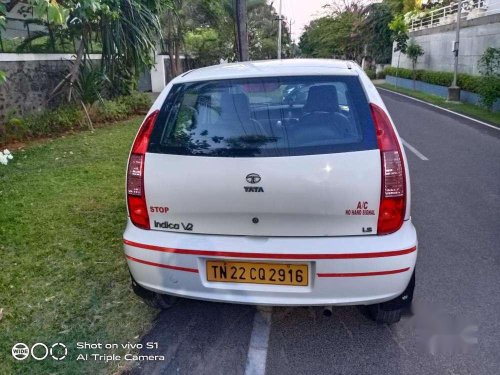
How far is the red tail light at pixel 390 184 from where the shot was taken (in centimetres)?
239

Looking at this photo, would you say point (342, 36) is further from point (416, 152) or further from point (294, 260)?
point (294, 260)

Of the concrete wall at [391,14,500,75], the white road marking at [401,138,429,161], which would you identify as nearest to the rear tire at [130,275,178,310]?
the white road marking at [401,138,429,161]

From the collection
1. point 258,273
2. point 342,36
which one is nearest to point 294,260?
point 258,273

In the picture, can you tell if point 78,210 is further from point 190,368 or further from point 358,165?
point 358,165

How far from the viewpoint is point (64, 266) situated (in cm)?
370

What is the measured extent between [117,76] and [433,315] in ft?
36.2

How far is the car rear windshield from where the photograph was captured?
7.98ft

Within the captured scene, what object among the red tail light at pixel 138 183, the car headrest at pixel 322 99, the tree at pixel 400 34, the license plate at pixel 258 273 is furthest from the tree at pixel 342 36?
the license plate at pixel 258 273

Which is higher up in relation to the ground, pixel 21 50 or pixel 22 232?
pixel 21 50

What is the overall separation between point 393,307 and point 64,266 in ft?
8.16

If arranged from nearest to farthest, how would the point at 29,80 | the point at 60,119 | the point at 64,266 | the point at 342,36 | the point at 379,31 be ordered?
1. the point at 64,266
2. the point at 60,119
3. the point at 29,80
4. the point at 379,31
5. the point at 342,36

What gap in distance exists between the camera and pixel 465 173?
6.43m

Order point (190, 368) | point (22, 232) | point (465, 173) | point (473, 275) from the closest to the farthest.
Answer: point (190, 368) < point (473, 275) < point (22, 232) < point (465, 173)

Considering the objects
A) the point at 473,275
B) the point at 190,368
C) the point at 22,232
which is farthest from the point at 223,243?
the point at 22,232
